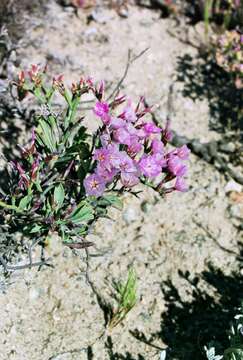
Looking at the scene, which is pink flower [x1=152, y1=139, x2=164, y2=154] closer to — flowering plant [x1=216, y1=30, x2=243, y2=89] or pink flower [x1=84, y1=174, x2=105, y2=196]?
pink flower [x1=84, y1=174, x2=105, y2=196]

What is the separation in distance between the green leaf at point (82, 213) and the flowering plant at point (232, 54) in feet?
5.41

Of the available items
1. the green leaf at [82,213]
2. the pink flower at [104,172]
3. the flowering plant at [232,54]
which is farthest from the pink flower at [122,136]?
the flowering plant at [232,54]

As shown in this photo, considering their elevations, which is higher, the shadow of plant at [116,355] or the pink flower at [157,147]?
the pink flower at [157,147]

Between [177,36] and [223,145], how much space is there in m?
1.06

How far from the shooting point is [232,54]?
387 centimetres

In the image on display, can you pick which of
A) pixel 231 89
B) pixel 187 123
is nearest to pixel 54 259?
pixel 187 123

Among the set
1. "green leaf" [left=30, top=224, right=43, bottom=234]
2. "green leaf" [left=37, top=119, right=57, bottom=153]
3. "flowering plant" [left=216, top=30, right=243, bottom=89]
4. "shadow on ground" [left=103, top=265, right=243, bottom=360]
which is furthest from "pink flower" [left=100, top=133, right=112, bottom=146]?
"flowering plant" [left=216, top=30, right=243, bottom=89]

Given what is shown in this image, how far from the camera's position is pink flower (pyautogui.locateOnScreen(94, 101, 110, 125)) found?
2.42 m

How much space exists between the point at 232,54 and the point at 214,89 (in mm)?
373

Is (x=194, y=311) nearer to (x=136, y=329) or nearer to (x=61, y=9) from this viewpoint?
(x=136, y=329)

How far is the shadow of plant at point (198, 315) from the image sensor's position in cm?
294

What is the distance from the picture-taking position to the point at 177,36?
14.6ft

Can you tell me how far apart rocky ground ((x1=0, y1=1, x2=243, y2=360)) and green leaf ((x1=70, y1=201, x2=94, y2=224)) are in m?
0.23

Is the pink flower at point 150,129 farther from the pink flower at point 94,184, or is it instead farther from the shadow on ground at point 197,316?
the shadow on ground at point 197,316
